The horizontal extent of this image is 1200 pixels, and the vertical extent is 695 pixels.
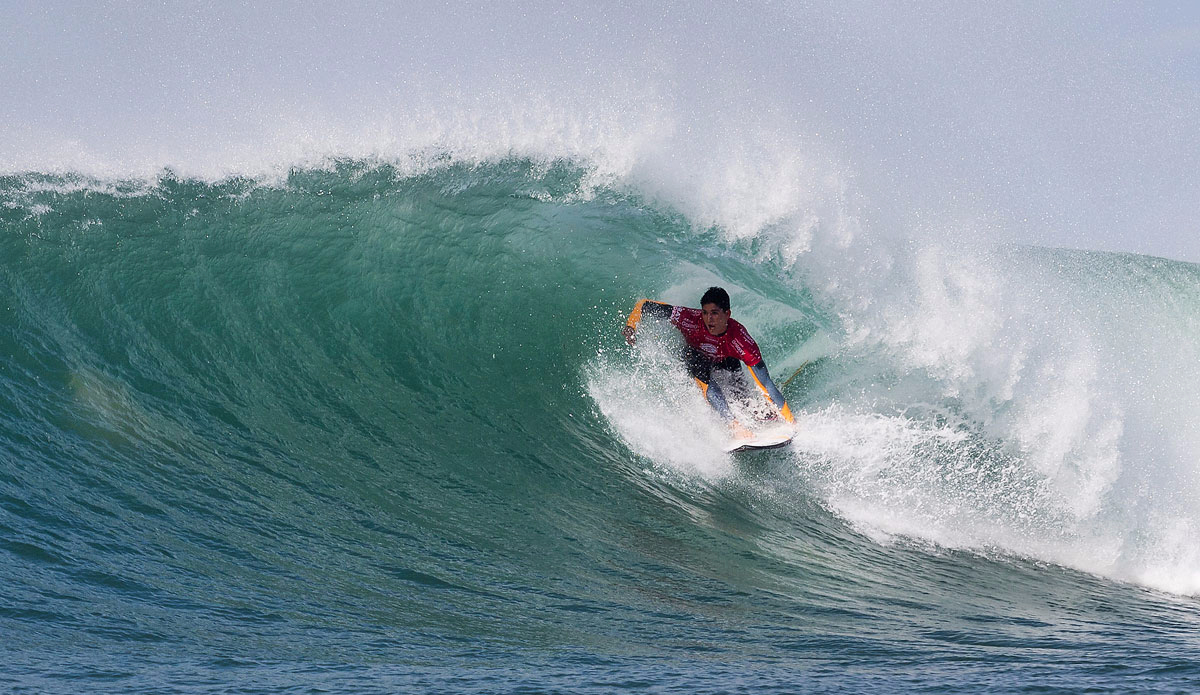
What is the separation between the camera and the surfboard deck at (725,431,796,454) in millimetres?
6574

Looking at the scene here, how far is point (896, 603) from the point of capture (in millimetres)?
4758

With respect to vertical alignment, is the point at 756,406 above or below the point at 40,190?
below

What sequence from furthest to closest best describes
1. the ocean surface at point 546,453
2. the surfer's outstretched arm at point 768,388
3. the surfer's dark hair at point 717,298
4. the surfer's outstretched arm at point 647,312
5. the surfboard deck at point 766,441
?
the surfer's outstretched arm at point 647,312, the surfer's outstretched arm at point 768,388, the surfboard deck at point 766,441, the surfer's dark hair at point 717,298, the ocean surface at point 546,453

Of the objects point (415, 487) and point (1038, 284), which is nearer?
point (415, 487)

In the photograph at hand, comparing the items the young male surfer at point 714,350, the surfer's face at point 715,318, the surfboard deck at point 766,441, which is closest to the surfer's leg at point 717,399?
the young male surfer at point 714,350

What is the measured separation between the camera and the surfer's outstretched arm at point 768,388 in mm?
6766

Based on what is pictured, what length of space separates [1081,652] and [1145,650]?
1.03 feet

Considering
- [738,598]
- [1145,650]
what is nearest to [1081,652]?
[1145,650]

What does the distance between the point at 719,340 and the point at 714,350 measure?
102 mm

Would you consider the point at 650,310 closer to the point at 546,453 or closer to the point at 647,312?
the point at 647,312

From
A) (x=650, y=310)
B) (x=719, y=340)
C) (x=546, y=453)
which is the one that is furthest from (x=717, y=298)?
(x=546, y=453)

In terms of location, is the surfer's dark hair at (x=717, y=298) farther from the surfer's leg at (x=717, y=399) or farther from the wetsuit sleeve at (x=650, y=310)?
the surfer's leg at (x=717, y=399)

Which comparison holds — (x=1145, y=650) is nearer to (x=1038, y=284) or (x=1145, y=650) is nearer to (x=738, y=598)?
(x=738, y=598)

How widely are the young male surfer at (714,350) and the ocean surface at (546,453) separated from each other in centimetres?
28
